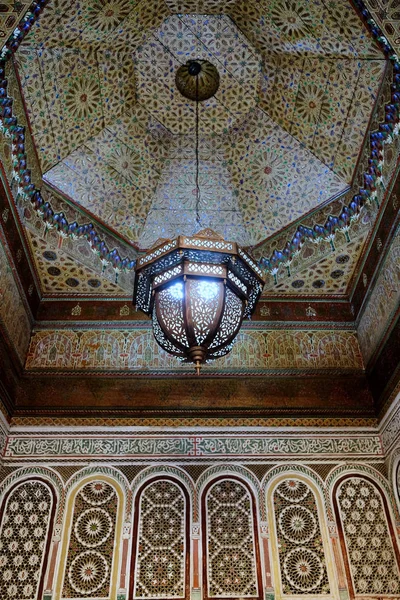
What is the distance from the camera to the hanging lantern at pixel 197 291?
11.3 ft

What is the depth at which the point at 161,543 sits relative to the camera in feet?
14.2

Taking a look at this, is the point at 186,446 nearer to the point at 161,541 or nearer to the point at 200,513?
the point at 200,513

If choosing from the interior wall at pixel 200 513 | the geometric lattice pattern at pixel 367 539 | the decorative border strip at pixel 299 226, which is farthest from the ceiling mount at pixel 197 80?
the geometric lattice pattern at pixel 367 539

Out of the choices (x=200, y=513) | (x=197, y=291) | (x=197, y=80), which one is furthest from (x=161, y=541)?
(x=197, y=80)

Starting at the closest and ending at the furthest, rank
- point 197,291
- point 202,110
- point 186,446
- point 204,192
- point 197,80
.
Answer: point 197,291 < point 186,446 < point 197,80 < point 202,110 < point 204,192

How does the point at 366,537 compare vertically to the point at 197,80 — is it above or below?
below

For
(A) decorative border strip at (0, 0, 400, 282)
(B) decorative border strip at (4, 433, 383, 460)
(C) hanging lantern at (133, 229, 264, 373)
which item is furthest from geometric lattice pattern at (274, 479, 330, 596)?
(A) decorative border strip at (0, 0, 400, 282)

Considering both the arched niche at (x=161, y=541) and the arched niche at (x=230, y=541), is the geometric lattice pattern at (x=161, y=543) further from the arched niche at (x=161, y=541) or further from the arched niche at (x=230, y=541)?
the arched niche at (x=230, y=541)

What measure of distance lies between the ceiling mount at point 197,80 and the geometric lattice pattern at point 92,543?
361 cm

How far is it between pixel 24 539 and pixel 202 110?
4094mm

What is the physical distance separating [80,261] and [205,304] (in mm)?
1994

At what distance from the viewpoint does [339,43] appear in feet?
14.5

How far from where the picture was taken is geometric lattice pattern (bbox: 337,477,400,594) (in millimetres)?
4148

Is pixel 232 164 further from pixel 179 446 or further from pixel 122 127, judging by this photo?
pixel 179 446
